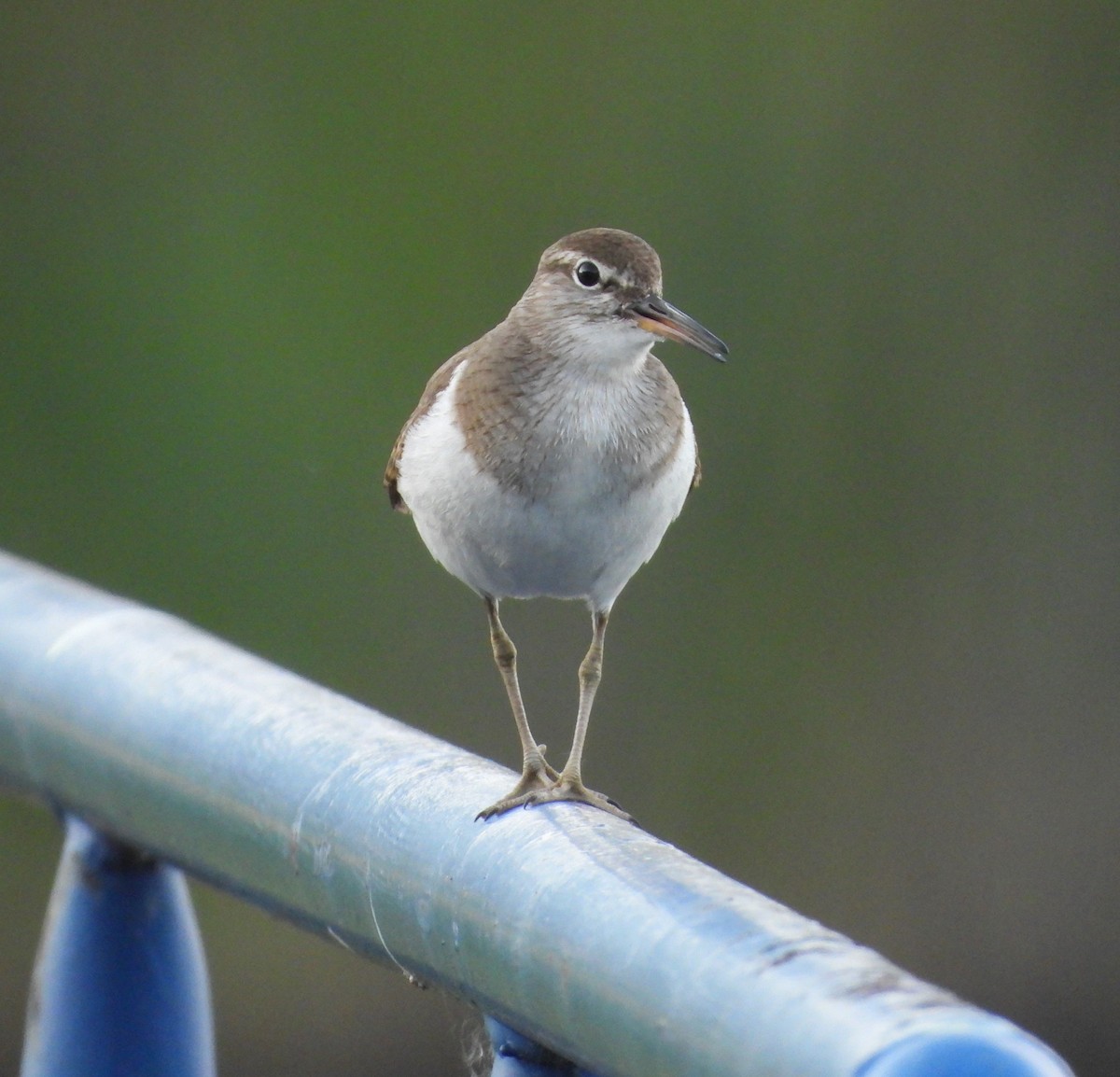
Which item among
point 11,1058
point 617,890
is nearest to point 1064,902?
point 11,1058

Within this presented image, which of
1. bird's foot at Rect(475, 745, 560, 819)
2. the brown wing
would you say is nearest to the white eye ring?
the brown wing

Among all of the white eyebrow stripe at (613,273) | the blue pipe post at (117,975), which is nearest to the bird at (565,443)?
the white eyebrow stripe at (613,273)

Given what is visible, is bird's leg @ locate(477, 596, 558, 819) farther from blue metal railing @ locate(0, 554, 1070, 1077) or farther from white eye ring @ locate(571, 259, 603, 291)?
white eye ring @ locate(571, 259, 603, 291)

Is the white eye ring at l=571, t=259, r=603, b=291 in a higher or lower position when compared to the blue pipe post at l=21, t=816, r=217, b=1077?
higher

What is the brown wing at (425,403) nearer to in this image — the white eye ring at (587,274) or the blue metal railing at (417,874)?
the white eye ring at (587,274)

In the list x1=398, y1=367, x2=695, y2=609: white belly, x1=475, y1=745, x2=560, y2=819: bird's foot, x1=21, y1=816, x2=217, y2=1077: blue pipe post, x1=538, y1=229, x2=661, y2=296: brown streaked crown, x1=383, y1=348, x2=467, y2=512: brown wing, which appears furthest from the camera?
x1=383, y1=348, x2=467, y2=512: brown wing

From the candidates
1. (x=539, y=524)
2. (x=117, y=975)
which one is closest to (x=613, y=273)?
(x=539, y=524)
